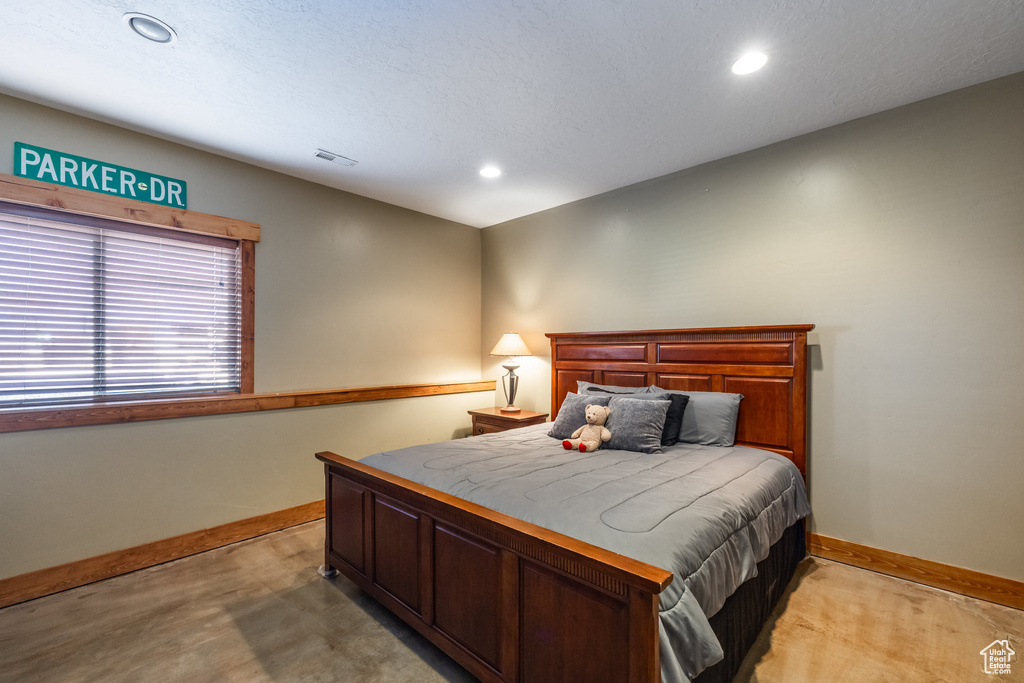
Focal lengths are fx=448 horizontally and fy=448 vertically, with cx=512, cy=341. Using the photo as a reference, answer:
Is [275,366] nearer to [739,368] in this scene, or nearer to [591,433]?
[591,433]

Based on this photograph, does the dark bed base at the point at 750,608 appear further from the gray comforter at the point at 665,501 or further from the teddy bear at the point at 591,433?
the teddy bear at the point at 591,433

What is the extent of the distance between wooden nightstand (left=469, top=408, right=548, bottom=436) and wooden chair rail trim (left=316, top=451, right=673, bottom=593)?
5.90 feet

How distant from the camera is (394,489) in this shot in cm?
210

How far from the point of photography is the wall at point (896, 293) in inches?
91.4

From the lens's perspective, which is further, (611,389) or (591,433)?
(611,389)

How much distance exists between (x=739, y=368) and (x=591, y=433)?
1.18m

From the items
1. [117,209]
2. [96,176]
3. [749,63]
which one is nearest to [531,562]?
[749,63]

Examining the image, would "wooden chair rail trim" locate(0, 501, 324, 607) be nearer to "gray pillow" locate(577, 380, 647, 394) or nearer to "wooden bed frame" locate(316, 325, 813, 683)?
"wooden bed frame" locate(316, 325, 813, 683)

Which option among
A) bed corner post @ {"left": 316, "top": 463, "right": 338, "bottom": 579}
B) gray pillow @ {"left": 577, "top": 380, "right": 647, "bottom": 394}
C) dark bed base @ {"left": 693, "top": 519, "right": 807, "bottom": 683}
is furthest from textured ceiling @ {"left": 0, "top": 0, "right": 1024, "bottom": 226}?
dark bed base @ {"left": 693, "top": 519, "right": 807, "bottom": 683}

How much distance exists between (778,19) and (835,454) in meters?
2.41

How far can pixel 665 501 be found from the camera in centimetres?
171

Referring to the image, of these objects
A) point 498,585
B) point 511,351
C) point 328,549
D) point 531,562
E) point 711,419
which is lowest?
point 328,549

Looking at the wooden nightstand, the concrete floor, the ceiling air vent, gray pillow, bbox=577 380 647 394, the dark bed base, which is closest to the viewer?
the dark bed base

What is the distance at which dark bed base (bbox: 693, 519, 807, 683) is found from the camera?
5.22ft
